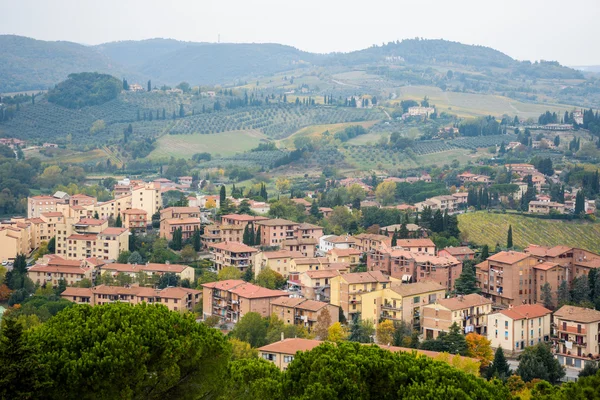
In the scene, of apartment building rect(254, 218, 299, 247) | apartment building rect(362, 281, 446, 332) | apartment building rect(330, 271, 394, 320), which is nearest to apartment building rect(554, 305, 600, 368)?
apartment building rect(362, 281, 446, 332)

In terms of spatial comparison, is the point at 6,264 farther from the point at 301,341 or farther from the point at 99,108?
the point at 99,108

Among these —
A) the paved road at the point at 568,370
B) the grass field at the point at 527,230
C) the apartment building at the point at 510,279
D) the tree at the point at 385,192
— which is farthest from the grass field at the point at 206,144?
the paved road at the point at 568,370

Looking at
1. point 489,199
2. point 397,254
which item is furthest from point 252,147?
point 397,254

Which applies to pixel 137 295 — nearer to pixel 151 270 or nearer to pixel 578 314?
pixel 151 270

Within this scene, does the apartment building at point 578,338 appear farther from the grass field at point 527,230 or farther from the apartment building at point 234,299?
the grass field at point 527,230

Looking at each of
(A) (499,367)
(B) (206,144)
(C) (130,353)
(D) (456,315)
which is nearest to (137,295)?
(D) (456,315)

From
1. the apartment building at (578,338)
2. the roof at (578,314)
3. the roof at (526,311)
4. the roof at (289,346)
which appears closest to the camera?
the roof at (289,346)
